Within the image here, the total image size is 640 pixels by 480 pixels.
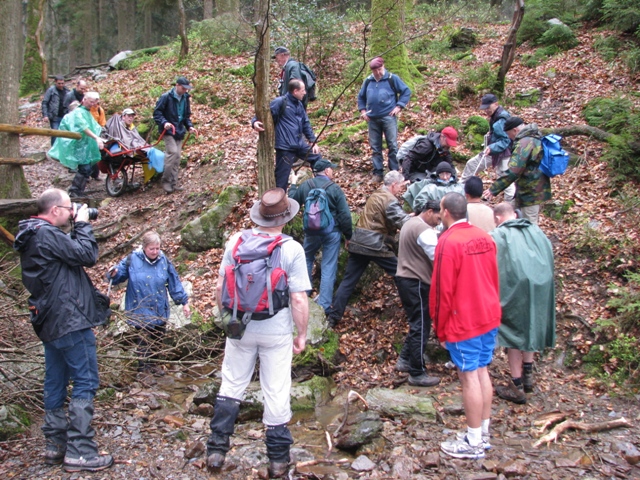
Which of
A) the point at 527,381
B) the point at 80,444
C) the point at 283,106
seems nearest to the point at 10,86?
the point at 283,106

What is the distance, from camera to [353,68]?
14148mm

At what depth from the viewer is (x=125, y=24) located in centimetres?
3006

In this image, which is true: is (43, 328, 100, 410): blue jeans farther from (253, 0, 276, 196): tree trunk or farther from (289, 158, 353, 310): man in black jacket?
(289, 158, 353, 310): man in black jacket

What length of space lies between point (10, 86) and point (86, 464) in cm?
798

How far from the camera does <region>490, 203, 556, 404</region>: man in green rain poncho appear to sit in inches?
198

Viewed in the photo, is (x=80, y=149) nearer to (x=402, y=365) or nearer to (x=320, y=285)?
(x=320, y=285)

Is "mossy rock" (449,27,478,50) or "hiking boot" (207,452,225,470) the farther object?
"mossy rock" (449,27,478,50)

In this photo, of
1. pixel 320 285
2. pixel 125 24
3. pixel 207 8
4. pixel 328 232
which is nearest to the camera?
pixel 328 232

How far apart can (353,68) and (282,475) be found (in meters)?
12.4

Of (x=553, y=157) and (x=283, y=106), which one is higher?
(x=283, y=106)

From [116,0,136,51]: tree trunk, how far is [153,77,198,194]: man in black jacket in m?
22.1

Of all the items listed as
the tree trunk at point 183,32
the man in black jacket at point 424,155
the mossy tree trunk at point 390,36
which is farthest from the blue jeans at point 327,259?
the tree trunk at point 183,32

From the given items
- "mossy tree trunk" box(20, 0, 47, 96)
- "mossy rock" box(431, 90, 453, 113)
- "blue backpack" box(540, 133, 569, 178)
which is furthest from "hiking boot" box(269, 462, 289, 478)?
"mossy tree trunk" box(20, 0, 47, 96)

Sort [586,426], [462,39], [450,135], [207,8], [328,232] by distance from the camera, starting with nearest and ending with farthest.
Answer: [586,426]
[328,232]
[450,135]
[462,39]
[207,8]
